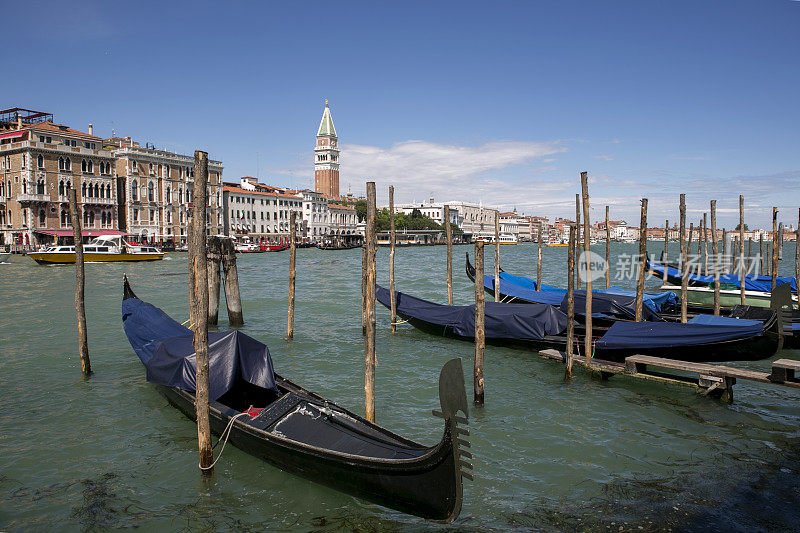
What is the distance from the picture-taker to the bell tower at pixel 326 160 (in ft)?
286

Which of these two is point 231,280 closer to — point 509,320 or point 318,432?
point 509,320

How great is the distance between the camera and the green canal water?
3742mm

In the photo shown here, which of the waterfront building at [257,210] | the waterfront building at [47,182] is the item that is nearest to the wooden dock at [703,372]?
the waterfront building at [47,182]

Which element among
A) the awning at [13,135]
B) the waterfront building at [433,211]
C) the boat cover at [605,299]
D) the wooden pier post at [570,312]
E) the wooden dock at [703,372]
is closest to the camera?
the wooden dock at [703,372]

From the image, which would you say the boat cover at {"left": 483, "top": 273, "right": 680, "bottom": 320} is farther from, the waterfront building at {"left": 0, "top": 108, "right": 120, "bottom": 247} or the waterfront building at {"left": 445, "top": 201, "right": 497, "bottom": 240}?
the waterfront building at {"left": 445, "top": 201, "right": 497, "bottom": 240}

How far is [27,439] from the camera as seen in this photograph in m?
5.04

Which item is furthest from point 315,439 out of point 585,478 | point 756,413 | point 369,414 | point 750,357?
point 750,357

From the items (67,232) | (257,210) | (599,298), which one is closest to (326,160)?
(257,210)

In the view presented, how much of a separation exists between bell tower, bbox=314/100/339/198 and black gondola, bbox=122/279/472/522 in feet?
268

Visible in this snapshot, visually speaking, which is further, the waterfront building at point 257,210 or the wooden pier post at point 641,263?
Result: the waterfront building at point 257,210

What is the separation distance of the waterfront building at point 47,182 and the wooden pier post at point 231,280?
29495 millimetres

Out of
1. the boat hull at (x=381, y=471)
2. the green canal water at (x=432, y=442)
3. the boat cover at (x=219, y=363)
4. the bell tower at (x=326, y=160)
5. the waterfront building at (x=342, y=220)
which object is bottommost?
the green canal water at (x=432, y=442)

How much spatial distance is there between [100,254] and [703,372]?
3072cm

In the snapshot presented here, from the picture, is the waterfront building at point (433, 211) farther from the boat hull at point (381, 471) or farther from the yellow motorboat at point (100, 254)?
the boat hull at point (381, 471)
